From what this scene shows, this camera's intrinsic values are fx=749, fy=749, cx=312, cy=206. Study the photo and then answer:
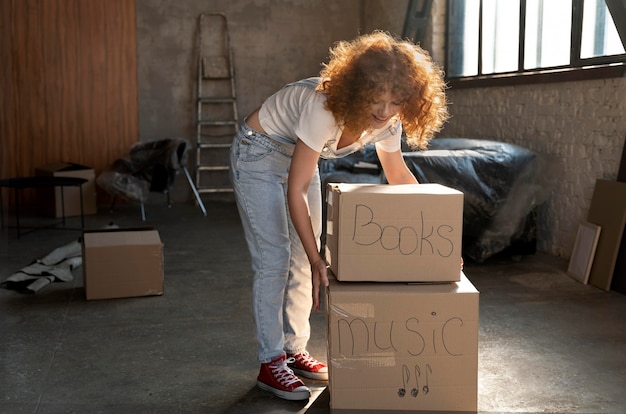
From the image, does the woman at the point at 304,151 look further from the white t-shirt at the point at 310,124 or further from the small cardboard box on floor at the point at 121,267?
the small cardboard box on floor at the point at 121,267

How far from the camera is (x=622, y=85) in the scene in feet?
14.2

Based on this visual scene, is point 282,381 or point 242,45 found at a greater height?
point 242,45

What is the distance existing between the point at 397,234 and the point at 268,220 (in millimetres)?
478

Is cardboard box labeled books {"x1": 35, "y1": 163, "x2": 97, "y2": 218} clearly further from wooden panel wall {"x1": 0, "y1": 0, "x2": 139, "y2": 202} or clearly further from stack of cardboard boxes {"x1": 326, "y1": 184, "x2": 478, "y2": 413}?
stack of cardboard boxes {"x1": 326, "y1": 184, "x2": 478, "y2": 413}

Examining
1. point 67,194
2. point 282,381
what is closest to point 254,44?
point 67,194

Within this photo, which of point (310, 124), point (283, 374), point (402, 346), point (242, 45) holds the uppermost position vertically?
point (242, 45)

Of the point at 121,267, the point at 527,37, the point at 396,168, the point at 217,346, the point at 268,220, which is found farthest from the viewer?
the point at 527,37

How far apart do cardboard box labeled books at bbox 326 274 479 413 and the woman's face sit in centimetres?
51

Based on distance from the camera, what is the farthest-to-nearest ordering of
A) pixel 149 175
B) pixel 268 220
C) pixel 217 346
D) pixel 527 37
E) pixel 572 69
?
pixel 149 175 < pixel 527 37 < pixel 572 69 < pixel 217 346 < pixel 268 220

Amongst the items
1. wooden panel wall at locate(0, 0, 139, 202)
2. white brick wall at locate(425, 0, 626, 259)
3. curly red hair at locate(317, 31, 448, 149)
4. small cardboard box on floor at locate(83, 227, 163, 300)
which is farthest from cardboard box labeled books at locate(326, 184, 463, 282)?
wooden panel wall at locate(0, 0, 139, 202)

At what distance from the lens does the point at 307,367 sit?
2.75m

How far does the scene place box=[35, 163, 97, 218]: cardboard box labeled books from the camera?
6848 millimetres

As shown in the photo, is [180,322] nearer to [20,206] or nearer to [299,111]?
[299,111]

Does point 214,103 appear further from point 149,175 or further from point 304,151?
point 304,151
